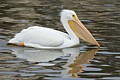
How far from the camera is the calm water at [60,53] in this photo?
8.06 meters

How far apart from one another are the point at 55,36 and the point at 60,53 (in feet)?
1.62

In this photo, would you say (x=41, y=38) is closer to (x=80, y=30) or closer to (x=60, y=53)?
(x=60, y=53)

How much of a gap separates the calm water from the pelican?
17 centimetres

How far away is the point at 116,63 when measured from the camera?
8.80 meters

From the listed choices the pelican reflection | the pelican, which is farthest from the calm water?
the pelican

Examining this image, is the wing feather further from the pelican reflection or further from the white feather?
the pelican reflection

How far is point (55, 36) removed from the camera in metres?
10.3

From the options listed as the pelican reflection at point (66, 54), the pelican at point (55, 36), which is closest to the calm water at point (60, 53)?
the pelican reflection at point (66, 54)

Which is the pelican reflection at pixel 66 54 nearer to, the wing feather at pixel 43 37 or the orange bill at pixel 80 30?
the wing feather at pixel 43 37

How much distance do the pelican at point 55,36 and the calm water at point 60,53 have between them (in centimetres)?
17

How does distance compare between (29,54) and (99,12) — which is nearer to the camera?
(29,54)

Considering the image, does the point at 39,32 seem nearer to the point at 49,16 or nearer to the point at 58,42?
the point at 58,42

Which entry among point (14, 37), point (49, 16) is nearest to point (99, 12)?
point (49, 16)

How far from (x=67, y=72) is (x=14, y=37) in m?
3.01
